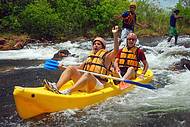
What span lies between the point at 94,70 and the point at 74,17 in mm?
13228

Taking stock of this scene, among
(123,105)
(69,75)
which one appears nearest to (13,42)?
(69,75)

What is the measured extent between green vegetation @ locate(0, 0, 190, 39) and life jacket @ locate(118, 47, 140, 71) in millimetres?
11044

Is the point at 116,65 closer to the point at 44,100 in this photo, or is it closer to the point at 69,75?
the point at 69,75

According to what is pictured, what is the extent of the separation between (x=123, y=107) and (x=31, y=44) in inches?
429

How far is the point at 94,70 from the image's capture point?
6762 mm

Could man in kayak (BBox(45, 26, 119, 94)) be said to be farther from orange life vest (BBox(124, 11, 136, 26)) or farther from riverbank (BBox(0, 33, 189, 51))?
riverbank (BBox(0, 33, 189, 51))

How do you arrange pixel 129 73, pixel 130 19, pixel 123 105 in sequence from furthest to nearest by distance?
1. pixel 130 19
2. pixel 129 73
3. pixel 123 105

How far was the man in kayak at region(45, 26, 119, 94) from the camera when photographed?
6328 millimetres

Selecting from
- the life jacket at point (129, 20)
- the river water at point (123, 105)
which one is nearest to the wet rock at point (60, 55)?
the river water at point (123, 105)

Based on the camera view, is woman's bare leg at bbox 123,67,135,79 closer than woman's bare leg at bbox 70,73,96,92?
No

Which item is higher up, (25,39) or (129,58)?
(129,58)

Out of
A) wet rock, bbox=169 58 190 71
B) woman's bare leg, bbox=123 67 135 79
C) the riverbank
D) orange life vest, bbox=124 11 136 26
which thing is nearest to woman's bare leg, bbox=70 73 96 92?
woman's bare leg, bbox=123 67 135 79

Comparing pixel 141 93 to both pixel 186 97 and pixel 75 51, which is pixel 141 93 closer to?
pixel 186 97

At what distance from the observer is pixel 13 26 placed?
18.2 m
